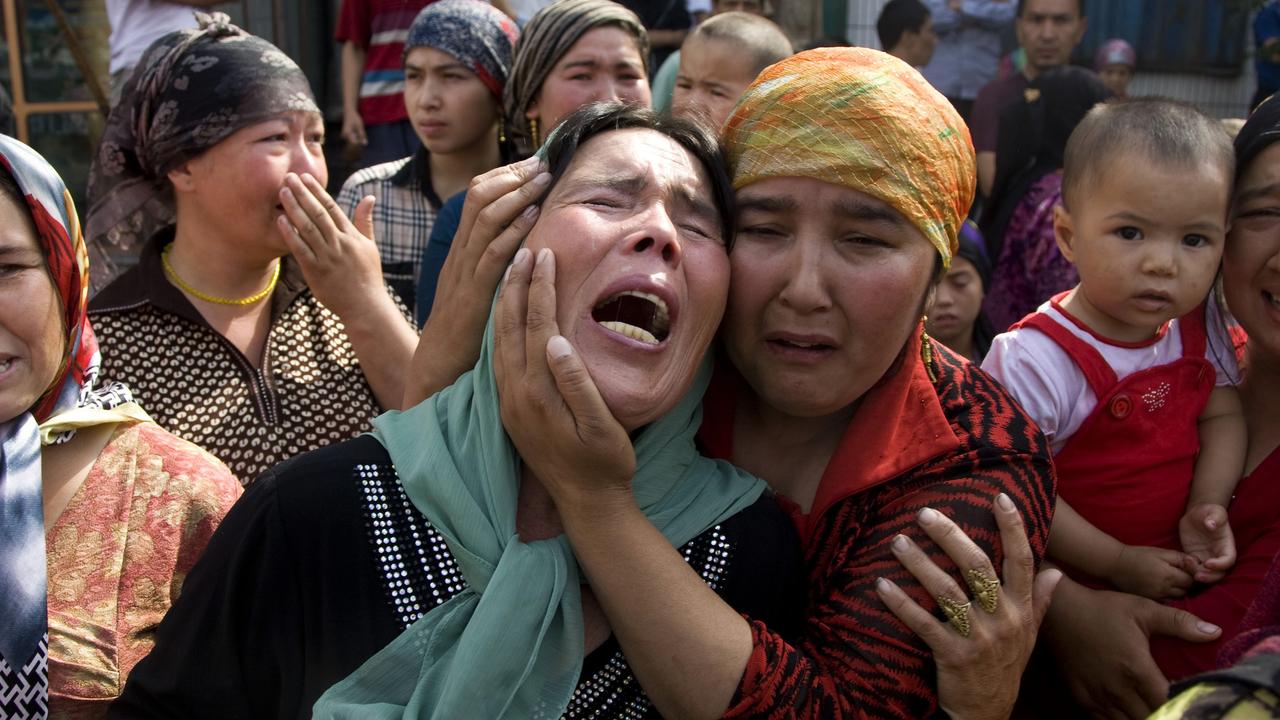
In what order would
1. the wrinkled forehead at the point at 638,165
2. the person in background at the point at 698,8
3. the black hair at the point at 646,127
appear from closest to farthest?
the wrinkled forehead at the point at 638,165
the black hair at the point at 646,127
the person in background at the point at 698,8

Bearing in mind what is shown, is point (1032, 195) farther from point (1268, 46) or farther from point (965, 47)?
point (1268, 46)

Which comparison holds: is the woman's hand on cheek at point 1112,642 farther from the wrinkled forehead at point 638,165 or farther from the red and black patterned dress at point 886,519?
the wrinkled forehead at point 638,165

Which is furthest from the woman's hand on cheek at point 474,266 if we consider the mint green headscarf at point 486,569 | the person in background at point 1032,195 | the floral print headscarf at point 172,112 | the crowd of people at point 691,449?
the person in background at point 1032,195

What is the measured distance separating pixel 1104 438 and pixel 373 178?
3120mm

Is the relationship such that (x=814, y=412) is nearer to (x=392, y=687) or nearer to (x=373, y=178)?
(x=392, y=687)

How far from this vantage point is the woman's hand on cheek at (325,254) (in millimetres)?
3227

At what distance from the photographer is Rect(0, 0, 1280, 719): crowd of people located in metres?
1.96

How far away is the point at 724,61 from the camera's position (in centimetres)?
452

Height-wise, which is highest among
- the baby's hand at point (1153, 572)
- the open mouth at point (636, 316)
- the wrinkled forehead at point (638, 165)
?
the wrinkled forehead at point (638, 165)

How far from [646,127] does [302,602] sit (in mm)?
1099

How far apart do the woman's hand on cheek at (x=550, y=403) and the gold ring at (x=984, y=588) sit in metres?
0.65

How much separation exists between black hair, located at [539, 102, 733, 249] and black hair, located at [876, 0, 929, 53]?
493 centimetres

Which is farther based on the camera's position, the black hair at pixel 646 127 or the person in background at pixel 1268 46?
the person in background at pixel 1268 46

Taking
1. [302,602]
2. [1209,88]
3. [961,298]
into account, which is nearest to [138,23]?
[961,298]
